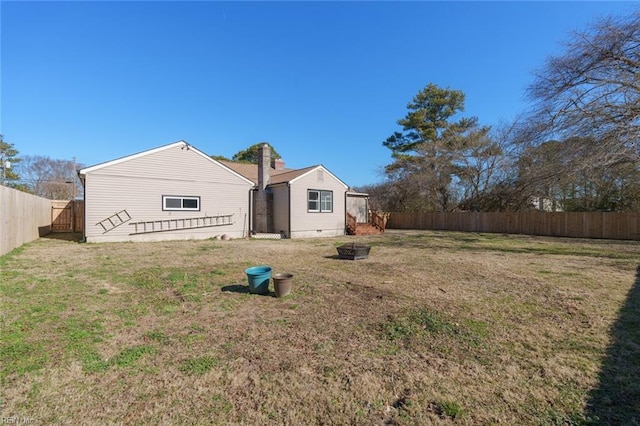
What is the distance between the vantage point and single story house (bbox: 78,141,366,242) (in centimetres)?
1210

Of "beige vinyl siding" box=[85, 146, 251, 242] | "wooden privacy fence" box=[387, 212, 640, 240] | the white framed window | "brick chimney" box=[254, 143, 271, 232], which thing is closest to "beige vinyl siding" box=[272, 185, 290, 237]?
"brick chimney" box=[254, 143, 271, 232]

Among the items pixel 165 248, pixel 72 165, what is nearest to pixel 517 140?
pixel 165 248

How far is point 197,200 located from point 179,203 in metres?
0.79

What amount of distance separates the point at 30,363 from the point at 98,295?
2381 millimetres

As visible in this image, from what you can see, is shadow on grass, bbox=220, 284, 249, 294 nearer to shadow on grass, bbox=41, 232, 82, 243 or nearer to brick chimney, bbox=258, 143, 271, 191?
shadow on grass, bbox=41, 232, 82, 243

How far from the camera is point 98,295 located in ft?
16.6

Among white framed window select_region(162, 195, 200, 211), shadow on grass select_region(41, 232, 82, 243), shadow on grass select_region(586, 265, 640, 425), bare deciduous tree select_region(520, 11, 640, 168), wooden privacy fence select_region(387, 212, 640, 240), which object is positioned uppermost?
bare deciduous tree select_region(520, 11, 640, 168)

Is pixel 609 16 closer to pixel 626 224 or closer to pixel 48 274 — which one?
pixel 626 224

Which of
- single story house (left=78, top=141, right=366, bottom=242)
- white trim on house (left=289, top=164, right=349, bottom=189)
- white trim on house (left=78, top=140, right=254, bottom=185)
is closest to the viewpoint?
white trim on house (left=78, top=140, right=254, bottom=185)

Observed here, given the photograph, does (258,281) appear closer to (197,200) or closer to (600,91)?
(197,200)

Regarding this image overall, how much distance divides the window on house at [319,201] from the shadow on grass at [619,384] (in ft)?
44.4

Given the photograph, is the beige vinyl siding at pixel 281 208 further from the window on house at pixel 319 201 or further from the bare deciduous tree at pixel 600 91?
the bare deciduous tree at pixel 600 91

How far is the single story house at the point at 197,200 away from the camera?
39.7 feet

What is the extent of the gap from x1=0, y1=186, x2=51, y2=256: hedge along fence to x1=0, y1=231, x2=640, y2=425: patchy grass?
2.55 meters
